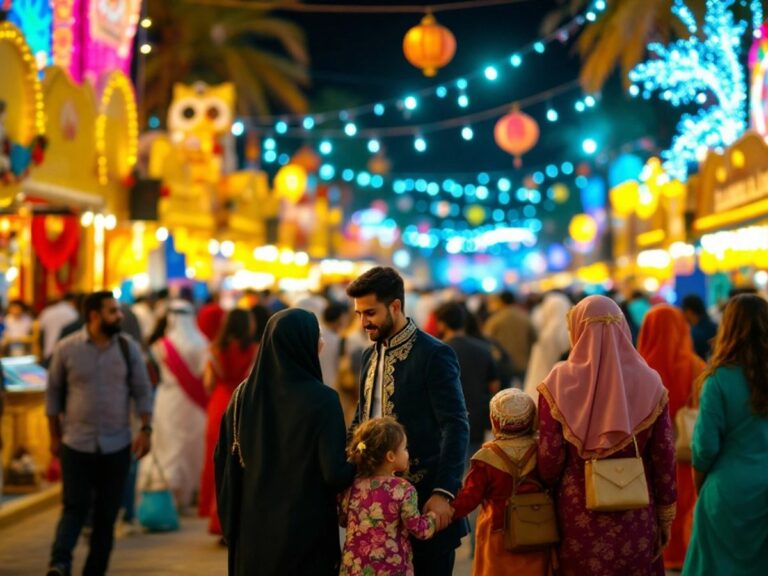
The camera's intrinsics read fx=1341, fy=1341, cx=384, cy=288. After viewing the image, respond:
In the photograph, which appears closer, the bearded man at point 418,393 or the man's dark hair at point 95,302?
the bearded man at point 418,393

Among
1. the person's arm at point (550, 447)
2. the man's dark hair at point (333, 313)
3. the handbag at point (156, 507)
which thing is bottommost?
the handbag at point (156, 507)

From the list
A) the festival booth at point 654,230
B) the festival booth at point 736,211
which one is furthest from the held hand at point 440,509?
the festival booth at point 654,230

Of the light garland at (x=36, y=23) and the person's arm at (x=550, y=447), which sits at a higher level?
the light garland at (x=36, y=23)

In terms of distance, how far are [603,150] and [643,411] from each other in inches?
1716

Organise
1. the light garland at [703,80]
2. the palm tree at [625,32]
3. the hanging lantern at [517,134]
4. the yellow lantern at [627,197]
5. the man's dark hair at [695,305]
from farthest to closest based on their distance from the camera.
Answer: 1. the yellow lantern at [627,197]
2. the hanging lantern at [517,134]
3. the palm tree at [625,32]
4. the light garland at [703,80]
5. the man's dark hair at [695,305]

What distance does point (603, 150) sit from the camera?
1898 inches

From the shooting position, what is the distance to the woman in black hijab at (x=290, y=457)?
519cm

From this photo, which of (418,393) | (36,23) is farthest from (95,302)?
(36,23)

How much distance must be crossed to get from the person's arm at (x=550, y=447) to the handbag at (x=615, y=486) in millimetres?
151

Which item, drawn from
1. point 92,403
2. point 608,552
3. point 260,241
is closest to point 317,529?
point 608,552

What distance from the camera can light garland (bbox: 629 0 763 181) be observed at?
1664 cm

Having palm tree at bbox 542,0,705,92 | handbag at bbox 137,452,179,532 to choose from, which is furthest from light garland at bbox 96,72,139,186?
handbag at bbox 137,452,179,532

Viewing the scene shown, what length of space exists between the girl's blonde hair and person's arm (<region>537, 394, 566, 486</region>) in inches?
24.6

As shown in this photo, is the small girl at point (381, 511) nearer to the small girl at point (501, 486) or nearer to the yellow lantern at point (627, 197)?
the small girl at point (501, 486)
